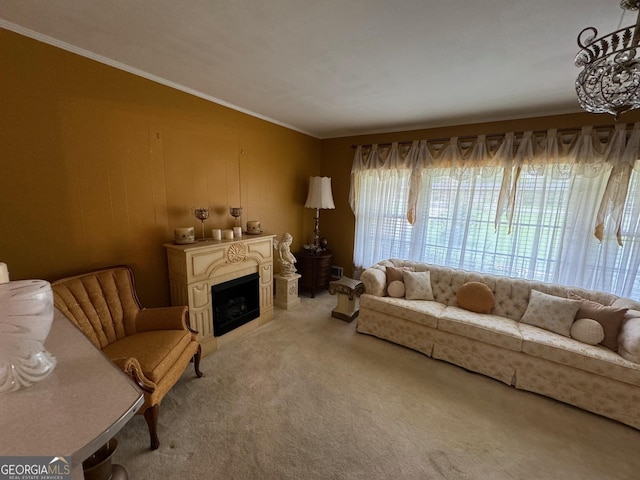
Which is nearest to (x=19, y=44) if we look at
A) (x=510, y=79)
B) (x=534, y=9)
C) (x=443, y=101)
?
(x=534, y=9)

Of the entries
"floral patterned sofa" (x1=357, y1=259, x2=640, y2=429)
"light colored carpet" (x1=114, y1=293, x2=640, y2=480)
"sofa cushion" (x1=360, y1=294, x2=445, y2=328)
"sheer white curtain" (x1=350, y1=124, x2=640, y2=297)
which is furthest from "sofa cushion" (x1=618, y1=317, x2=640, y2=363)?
"sofa cushion" (x1=360, y1=294, x2=445, y2=328)

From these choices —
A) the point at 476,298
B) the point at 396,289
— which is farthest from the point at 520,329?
the point at 396,289

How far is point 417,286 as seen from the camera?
3.03 m

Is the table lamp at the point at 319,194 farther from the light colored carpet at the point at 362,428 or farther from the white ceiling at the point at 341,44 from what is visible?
the light colored carpet at the point at 362,428

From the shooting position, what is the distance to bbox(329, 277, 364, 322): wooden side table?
10.9ft

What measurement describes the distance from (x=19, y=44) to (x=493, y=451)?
4.08 m

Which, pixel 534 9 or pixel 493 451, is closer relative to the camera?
pixel 534 9

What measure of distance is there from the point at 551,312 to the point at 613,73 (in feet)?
6.92

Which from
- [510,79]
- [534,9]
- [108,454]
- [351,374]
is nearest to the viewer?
[108,454]

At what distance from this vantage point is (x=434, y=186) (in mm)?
Answer: 3559

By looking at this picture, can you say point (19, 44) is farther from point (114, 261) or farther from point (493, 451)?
point (493, 451)

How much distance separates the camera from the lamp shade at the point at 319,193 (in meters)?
4.03

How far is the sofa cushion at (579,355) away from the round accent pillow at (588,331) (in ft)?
0.16

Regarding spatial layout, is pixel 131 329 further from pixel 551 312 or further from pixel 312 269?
pixel 551 312
